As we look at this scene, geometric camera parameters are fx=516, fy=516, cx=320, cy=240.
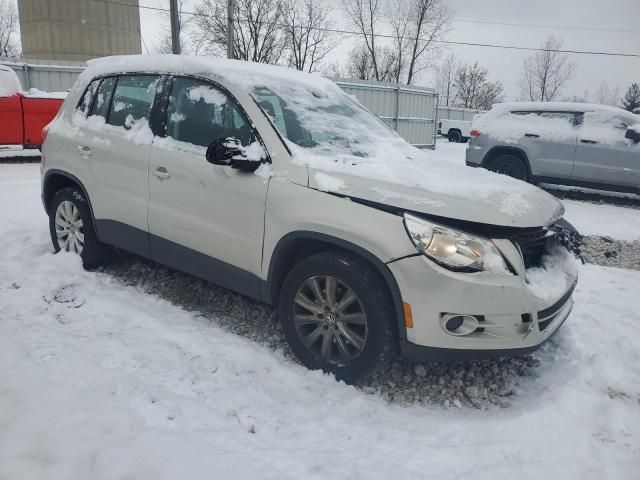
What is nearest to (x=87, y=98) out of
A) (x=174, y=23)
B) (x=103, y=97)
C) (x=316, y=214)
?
(x=103, y=97)

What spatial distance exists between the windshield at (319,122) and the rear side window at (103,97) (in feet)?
5.22

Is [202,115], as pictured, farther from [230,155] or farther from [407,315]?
[407,315]

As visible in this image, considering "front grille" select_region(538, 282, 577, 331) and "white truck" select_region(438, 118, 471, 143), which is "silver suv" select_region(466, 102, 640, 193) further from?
"white truck" select_region(438, 118, 471, 143)

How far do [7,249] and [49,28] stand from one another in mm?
34717

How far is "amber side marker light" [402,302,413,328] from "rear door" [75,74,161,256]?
7.15 feet

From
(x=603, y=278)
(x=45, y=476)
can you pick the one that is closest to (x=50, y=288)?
(x=45, y=476)

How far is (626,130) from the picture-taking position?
9.00 metres

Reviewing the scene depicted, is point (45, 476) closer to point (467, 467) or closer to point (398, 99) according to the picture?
point (467, 467)

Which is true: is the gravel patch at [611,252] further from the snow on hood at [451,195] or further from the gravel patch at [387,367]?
the snow on hood at [451,195]

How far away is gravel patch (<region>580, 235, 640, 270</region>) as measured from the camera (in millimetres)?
5715

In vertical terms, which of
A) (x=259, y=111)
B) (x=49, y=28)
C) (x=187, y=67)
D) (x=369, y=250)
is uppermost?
(x=49, y=28)

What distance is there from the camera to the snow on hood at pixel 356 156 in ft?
8.91

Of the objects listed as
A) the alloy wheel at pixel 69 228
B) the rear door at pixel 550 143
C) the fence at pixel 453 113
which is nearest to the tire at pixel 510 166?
the rear door at pixel 550 143

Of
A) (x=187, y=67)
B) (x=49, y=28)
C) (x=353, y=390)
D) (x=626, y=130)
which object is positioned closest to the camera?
(x=353, y=390)
